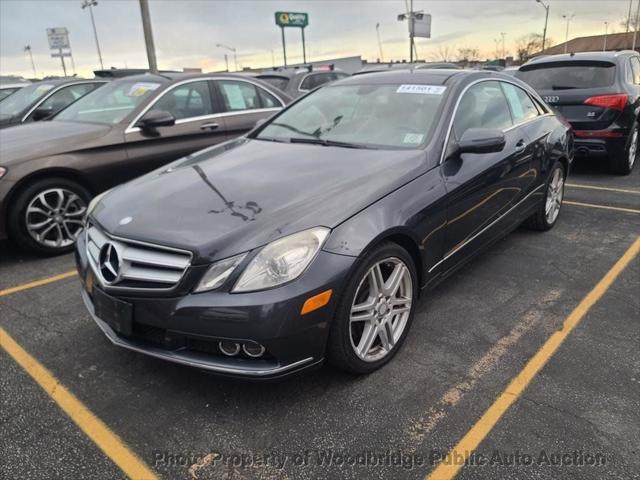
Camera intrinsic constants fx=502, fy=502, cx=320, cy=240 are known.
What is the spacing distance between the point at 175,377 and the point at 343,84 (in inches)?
101

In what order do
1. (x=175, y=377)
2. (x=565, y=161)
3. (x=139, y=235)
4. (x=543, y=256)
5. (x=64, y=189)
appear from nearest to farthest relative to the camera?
(x=139, y=235), (x=175, y=377), (x=543, y=256), (x=64, y=189), (x=565, y=161)

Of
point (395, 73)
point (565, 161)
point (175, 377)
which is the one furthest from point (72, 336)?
point (565, 161)

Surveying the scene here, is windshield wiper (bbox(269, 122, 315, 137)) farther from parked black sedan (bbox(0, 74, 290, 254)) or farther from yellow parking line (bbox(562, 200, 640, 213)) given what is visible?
yellow parking line (bbox(562, 200, 640, 213))

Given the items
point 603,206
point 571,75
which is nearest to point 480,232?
point 603,206

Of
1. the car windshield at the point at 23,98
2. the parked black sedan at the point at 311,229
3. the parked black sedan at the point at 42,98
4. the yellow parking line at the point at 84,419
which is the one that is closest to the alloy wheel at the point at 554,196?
the parked black sedan at the point at 311,229

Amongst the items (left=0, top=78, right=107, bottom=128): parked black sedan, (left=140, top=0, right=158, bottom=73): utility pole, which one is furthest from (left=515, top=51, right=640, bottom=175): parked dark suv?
(left=140, top=0, right=158, bottom=73): utility pole

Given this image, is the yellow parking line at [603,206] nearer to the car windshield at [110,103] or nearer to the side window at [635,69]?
the side window at [635,69]

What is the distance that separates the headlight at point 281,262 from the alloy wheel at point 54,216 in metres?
2.77

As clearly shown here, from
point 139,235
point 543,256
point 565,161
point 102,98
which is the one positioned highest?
point 102,98

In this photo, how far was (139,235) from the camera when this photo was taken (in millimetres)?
2389

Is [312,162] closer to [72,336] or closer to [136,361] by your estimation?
[136,361]

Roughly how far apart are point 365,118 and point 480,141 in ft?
2.66

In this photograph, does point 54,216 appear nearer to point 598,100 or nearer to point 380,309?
point 380,309

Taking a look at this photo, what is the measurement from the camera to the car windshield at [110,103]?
5209mm
